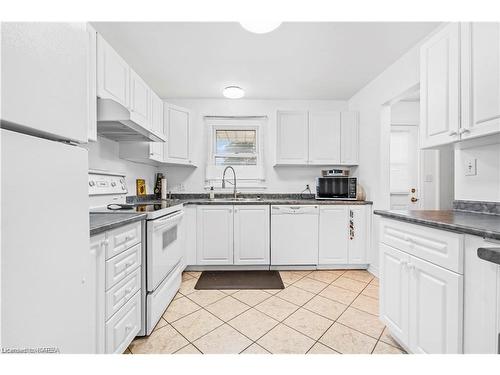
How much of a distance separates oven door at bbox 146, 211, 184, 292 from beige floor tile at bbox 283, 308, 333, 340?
1071mm

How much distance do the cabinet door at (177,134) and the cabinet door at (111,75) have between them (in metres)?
0.97

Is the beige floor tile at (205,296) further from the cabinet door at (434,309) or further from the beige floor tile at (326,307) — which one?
the cabinet door at (434,309)

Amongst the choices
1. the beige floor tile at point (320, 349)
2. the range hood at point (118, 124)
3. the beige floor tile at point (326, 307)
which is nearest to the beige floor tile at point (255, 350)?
the beige floor tile at point (320, 349)

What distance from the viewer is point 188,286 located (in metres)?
2.40

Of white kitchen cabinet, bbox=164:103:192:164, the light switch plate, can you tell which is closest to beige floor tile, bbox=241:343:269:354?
the light switch plate

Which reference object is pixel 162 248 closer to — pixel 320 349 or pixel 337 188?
pixel 320 349

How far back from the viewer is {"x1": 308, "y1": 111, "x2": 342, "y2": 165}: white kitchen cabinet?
3125 mm

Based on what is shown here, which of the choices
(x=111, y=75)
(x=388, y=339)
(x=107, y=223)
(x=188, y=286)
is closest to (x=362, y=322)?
(x=388, y=339)

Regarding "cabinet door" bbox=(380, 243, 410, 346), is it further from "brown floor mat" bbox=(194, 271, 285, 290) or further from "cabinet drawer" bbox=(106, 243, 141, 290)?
"cabinet drawer" bbox=(106, 243, 141, 290)

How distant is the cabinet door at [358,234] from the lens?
280 centimetres

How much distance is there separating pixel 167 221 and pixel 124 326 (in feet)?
2.55
